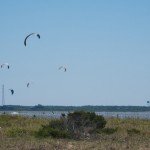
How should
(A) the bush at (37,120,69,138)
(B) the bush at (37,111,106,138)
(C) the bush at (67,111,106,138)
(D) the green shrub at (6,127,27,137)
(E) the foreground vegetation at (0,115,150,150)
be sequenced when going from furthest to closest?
(D) the green shrub at (6,127,27,137) → (C) the bush at (67,111,106,138) → (B) the bush at (37,111,106,138) → (A) the bush at (37,120,69,138) → (E) the foreground vegetation at (0,115,150,150)

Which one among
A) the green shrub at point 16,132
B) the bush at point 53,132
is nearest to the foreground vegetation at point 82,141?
the green shrub at point 16,132

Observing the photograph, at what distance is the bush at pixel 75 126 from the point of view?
2941 centimetres

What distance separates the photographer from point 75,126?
3052 centimetres

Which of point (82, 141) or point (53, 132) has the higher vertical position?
point (53, 132)

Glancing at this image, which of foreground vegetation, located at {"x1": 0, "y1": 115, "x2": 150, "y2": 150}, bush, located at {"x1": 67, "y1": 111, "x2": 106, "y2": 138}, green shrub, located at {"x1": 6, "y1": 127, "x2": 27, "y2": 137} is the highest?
bush, located at {"x1": 67, "y1": 111, "x2": 106, "y2": 138}

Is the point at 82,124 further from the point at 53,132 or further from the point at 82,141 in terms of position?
the point at 82,141

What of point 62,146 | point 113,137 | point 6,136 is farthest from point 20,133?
point 62,146

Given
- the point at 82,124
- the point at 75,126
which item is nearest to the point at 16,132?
the point at 75,126

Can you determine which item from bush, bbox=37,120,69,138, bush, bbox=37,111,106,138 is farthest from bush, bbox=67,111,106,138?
bush, bbox=37,120,69,138

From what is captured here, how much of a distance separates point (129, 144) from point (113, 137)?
3889 millimetres

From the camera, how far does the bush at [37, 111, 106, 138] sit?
2941cm

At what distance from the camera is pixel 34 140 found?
2678 cm

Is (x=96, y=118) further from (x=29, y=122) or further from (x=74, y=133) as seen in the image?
(x=29, y=122)

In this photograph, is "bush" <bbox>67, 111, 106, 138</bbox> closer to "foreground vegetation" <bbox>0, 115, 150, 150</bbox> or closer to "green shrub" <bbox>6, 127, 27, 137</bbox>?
"foreground vegetation" <bbox>0, 115, 150, 150</bbox>
